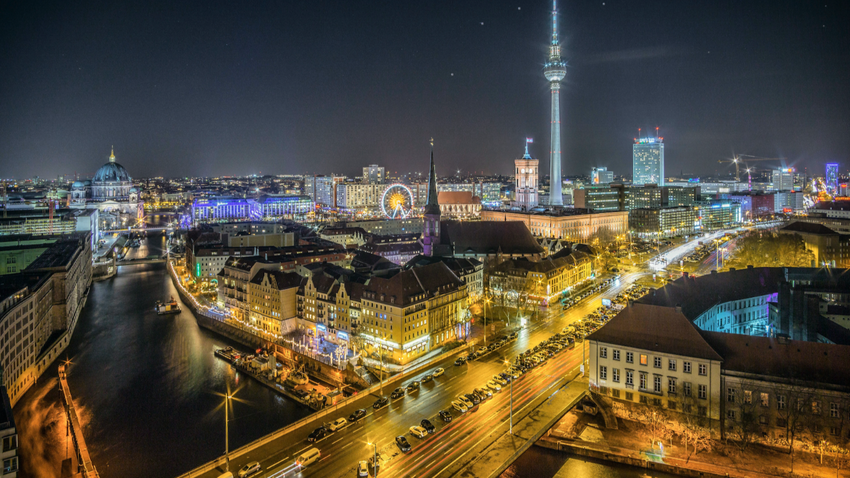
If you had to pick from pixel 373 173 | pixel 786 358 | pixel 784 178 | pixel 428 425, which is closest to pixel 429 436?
pixel 428 425

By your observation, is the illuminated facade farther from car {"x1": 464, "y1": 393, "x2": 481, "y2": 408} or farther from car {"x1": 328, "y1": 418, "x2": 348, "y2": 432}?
car {"x1": 328, "y1": 418, "x2": 348, "y2": 432}

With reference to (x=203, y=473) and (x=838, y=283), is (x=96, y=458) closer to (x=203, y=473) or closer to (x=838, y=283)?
(x=203, y=473)

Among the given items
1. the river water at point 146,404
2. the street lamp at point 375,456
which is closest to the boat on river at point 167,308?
the river water at point 146,404

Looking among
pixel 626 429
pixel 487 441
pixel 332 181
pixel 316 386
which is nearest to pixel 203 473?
pixel 487 441

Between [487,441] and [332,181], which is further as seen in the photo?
[332,181]

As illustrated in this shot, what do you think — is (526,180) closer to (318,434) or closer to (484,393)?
(484,393)

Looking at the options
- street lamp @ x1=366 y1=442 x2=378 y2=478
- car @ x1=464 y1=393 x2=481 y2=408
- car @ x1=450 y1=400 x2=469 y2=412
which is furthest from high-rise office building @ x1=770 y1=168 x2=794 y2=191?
street lamp @ x1=366 y1=442 x2=378 y2=478

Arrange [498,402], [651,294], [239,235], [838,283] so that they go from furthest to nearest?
[239,235] → [838,283] → [651,294] → [498,402]
